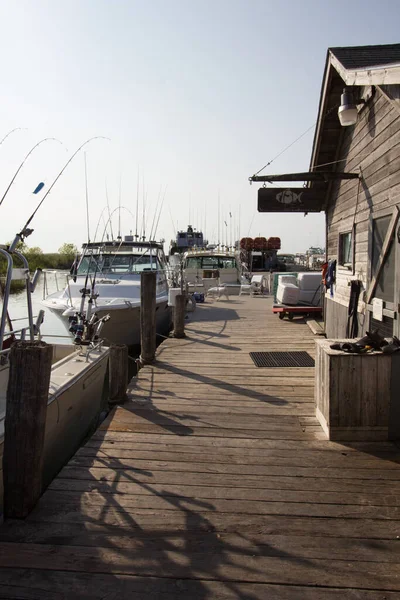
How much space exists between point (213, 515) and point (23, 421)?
143 cm

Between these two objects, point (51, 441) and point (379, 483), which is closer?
point (379, 483)

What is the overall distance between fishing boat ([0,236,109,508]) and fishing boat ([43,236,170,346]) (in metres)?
2.85

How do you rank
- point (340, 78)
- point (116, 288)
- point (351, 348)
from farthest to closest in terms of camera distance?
1. point (116, 288)
2. point (340, 78)
3. point (351, 348)

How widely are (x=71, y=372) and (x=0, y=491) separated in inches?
82.2

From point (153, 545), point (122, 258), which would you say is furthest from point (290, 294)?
point (153, 545)

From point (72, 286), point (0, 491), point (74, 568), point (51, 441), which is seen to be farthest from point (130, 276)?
point (74, 568)

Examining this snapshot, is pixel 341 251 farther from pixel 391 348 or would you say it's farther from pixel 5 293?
pixel 5 293

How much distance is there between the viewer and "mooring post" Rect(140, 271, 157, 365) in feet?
24.8

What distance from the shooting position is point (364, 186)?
658cm

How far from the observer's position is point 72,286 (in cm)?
1163

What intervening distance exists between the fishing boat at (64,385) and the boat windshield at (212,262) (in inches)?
628

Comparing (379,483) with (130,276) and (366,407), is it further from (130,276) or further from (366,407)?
(130,276)

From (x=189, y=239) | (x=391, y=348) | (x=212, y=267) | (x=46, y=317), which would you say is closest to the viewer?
(x=391, y=348)

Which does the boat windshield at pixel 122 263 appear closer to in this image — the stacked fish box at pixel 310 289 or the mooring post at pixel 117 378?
the stacked fish box at pixel 310 289
